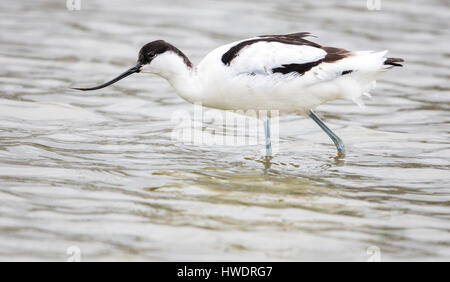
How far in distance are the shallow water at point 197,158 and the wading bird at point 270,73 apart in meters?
0.63

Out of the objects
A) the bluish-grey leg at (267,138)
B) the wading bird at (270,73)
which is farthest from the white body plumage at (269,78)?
the bluish-grey leg at (267,138)

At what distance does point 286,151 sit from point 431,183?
64.8 inches

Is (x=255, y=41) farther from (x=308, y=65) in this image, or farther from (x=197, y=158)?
(x=197, y=158)

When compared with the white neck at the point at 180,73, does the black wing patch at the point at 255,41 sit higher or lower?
higher

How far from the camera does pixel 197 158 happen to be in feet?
25.5

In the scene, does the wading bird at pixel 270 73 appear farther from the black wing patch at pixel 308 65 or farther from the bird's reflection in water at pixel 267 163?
the bird's reflection in water at pixel 267 163

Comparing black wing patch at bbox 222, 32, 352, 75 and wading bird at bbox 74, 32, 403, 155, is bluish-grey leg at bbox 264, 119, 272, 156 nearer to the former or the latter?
wading bird at bbox 74, 32, 403, 155

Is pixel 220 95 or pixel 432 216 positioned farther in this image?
pixel 220 95

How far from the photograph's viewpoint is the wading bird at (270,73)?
7250mm

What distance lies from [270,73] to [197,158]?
113cm

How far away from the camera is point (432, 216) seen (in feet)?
20.4
